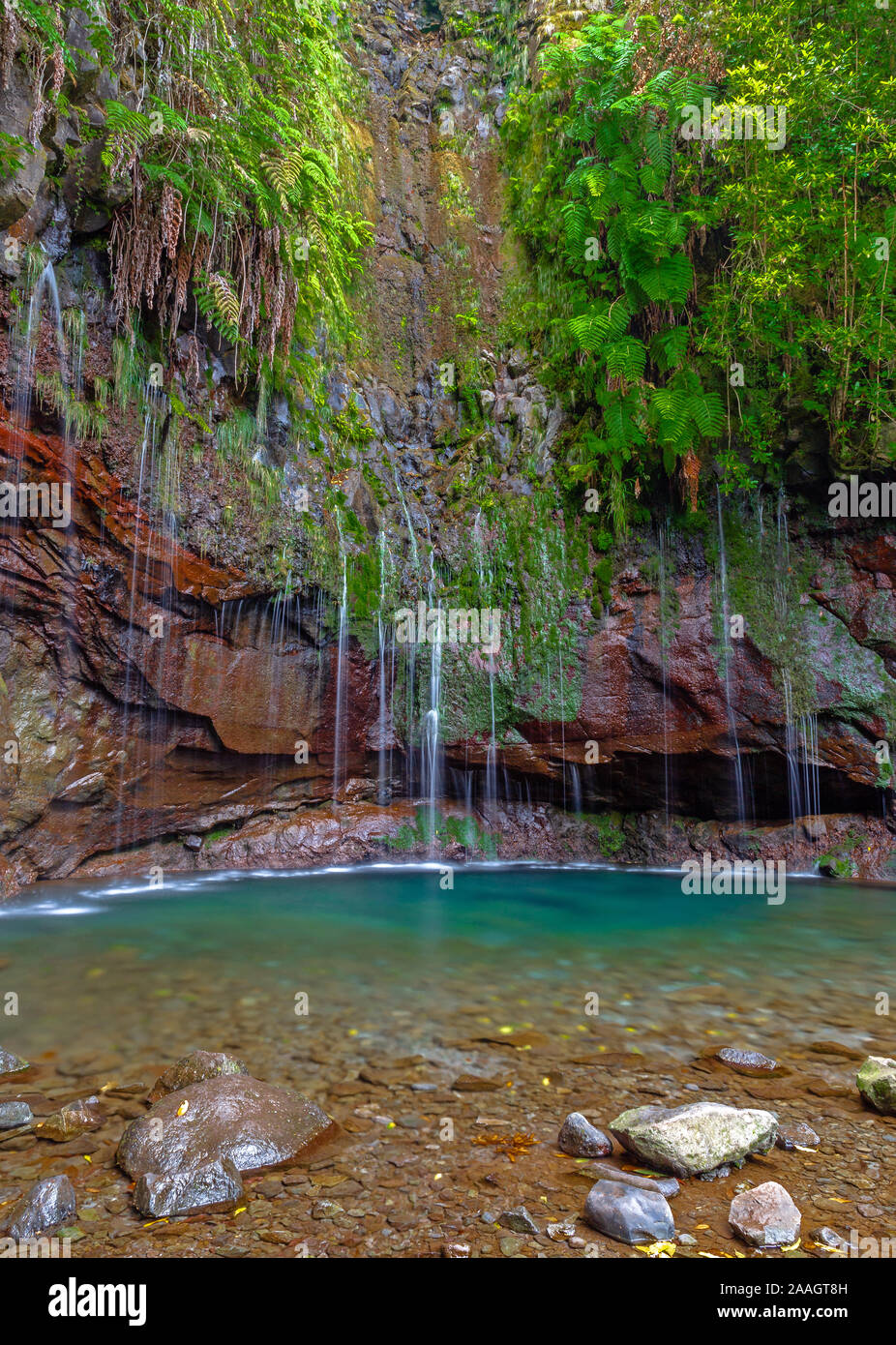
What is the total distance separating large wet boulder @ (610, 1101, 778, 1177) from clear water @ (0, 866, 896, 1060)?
1217mm

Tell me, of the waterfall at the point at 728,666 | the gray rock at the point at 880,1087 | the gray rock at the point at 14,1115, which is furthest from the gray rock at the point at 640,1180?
the waterfall at the point at 728,666

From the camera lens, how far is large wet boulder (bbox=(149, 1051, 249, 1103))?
10.5ft

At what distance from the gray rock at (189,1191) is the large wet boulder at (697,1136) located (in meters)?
1.46

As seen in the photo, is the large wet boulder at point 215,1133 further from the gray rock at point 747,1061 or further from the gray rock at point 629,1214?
the gray rock at point 747,1061

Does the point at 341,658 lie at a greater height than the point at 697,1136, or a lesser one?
greater

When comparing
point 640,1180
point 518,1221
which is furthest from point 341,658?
point 518,1221

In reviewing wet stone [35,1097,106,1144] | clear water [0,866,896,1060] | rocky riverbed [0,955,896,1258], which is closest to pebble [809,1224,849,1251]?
rocky riverbed [0,955,896,1258]

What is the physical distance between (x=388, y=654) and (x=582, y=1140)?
880 centimetres

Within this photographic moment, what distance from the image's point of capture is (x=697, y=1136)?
255 cm

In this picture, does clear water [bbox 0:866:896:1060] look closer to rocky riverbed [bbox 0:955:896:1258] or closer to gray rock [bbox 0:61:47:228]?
rocky riverbed [bbox 0:955:896:1258]

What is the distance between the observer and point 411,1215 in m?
2.32

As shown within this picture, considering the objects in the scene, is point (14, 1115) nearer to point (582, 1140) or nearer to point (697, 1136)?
point (582, 1140)

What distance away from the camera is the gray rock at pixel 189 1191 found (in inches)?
91.0

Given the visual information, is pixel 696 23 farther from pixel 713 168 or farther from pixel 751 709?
pixel 751 709
